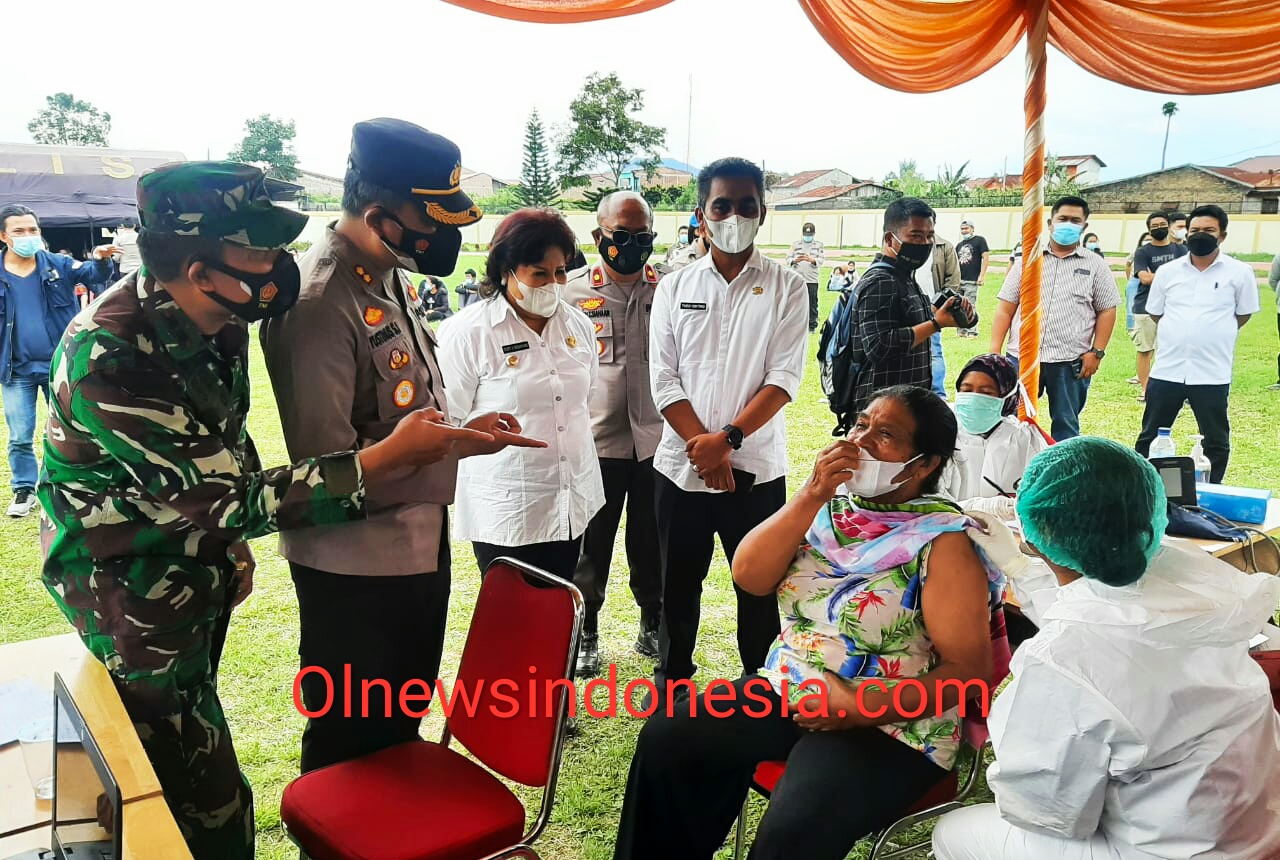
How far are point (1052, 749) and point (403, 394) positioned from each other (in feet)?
4.25

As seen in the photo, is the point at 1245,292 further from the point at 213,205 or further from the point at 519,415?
the point at 213,205

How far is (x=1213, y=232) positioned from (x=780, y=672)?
455 cm

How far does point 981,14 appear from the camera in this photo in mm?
3803

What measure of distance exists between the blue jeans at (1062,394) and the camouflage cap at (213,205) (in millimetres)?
4848

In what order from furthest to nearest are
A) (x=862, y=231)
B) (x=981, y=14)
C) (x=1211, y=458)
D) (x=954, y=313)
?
(x=862, y=231) < (x=1211, y=458) < (x=981, y=14) < (x=954, y=313)

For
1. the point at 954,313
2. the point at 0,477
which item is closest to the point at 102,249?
the point at 0,477

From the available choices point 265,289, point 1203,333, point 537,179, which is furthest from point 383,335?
point 537,179

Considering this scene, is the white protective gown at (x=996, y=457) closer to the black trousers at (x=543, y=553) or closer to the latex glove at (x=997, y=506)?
the latex glove at (x=997, y=506)

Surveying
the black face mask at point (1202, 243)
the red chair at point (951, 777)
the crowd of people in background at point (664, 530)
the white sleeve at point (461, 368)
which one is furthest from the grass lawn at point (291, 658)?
the black face mask at point (1202, 243)

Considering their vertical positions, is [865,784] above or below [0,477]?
above

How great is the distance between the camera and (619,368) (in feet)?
9.99

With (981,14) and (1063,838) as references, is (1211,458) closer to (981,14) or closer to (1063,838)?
(981,14)

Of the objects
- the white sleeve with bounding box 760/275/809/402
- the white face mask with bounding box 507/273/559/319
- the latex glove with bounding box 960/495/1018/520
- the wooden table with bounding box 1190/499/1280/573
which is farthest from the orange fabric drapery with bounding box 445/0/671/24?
the wooden table with bounding box 1190/499/1280/573

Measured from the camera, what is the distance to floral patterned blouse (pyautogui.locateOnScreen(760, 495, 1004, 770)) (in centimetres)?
179
